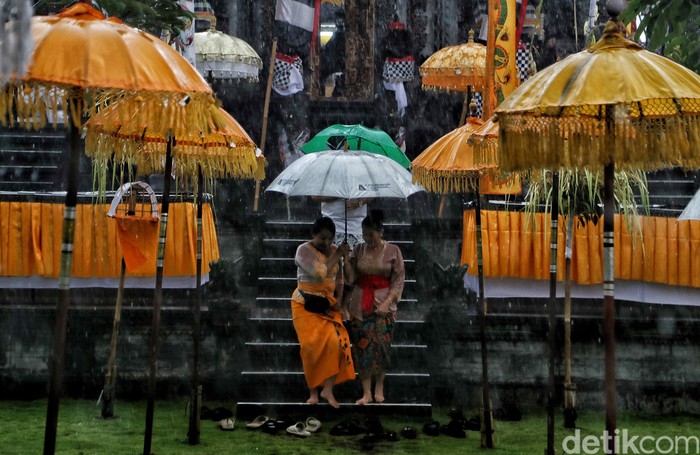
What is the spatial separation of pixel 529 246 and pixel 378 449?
375 centimetres

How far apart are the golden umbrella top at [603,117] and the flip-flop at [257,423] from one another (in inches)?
186

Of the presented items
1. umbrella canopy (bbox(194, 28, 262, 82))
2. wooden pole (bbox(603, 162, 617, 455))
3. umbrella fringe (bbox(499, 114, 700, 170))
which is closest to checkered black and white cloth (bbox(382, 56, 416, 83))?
umbrella canopy (bbox(194, 28, 262, 82))

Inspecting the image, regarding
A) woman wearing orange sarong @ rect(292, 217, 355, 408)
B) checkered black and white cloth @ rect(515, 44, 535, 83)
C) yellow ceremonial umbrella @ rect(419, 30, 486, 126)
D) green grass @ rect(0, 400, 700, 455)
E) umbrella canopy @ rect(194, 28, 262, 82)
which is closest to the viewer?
green grass @ rect(0, 400, 700, 455)

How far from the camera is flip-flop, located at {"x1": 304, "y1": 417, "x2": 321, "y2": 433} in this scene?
32.1 feet

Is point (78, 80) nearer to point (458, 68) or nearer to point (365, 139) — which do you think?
point (365, 139)

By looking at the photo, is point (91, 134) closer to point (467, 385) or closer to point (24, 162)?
point (467, 385)

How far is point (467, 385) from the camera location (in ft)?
36.8

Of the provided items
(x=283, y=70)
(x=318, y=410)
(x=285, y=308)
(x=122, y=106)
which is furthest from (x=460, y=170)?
(x=283, y=70)

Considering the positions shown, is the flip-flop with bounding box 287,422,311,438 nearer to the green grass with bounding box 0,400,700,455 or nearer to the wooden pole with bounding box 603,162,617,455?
the green grass with bounding box 0,400,700,455

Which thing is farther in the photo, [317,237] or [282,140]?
[282,140]

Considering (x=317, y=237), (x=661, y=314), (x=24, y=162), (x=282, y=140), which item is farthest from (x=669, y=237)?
(x=24, y=162)

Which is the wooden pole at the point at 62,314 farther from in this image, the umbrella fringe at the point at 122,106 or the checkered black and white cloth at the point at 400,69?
the checkered black and white cloth at the point at 400,69

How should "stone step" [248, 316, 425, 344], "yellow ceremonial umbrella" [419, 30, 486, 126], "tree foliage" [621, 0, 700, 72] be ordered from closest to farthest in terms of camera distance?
"tree foliage" [621, 0, 700, 72] → "stone step" [248, 316, 425, 344] → "yellow ceremonial umbrella" [419, 30, 486, 126]

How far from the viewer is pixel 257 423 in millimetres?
9883
